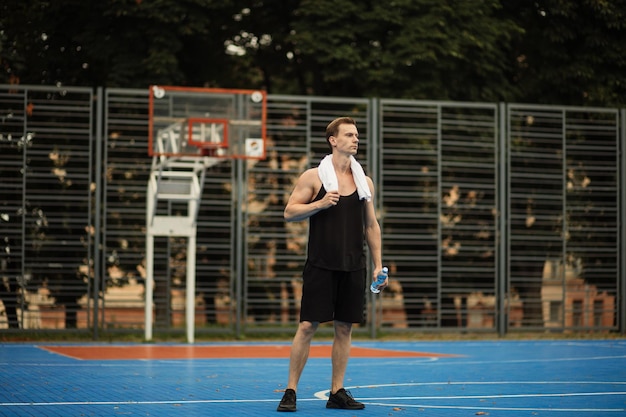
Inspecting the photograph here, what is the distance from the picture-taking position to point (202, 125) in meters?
15.1

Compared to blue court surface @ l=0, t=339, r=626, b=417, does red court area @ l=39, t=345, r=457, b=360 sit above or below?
below

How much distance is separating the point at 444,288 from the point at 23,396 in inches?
483

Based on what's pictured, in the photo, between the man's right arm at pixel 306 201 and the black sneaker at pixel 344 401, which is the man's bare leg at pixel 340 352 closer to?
the black sneaker at pixel 344 401

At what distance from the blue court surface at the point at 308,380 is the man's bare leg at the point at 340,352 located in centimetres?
22

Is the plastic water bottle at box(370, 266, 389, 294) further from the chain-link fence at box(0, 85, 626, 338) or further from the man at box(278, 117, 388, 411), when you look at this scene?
the chain-link fence at box(0, 85, 626, 338)

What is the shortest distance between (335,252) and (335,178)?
0.49 meters

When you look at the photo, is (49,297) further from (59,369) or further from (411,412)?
(411,412)

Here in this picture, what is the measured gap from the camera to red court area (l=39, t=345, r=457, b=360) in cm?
1278

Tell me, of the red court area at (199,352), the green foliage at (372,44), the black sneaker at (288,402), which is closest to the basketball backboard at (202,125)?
the red court area at (199,352)

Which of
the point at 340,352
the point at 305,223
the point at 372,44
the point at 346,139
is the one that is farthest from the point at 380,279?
the point at 372,44

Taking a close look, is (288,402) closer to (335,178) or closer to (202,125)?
(335,178)

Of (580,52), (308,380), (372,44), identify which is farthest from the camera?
(580,52)

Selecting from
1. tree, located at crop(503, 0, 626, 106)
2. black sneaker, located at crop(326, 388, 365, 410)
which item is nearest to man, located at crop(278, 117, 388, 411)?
black sneaker, located at crop(326, 388, 365, 410)

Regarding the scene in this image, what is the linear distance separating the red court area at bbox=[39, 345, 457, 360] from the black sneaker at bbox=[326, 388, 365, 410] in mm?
5425
